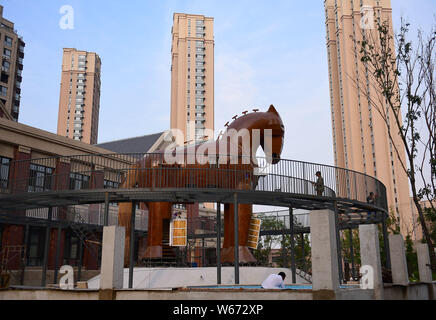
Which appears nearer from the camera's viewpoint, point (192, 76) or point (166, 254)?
point (166, 254)

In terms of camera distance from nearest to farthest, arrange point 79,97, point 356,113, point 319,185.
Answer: point 319,185 → point 356,113 → point 79,97

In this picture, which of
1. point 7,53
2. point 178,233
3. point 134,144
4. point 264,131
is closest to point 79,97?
point 7,53

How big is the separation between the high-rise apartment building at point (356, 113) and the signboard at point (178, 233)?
64.4m

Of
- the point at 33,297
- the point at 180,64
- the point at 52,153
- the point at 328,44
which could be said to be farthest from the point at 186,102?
the point at 33,297

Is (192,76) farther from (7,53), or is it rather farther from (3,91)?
(3,91)

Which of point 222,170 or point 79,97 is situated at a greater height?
point 79,97

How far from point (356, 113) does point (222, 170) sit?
79.0 m

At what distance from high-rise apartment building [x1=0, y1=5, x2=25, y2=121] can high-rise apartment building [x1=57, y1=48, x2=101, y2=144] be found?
51.3 m

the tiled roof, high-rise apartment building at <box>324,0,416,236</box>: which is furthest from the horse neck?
high-rise apartment building at <box>324,0,416,236</box>

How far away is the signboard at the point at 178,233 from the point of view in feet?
63.5

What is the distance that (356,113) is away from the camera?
300 ft

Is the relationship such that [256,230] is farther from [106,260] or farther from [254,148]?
[106,260]

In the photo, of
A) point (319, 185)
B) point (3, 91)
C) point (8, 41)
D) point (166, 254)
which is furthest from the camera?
point (8, 41)

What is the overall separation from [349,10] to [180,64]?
44173mm
